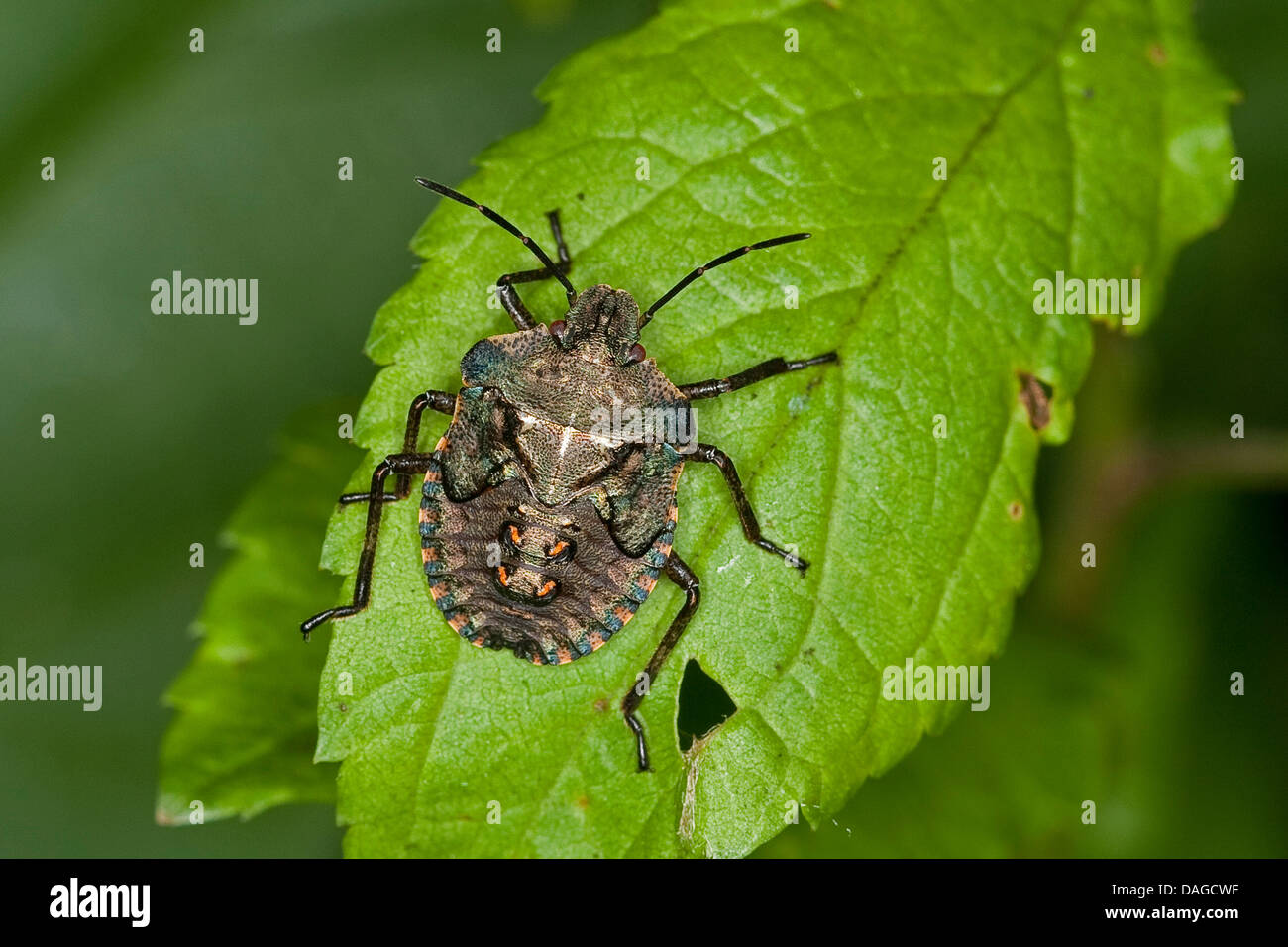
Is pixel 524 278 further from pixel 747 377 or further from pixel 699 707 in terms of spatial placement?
pixel 699 707

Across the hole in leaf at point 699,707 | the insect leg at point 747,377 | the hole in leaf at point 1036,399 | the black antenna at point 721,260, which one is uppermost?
the black antenna at point 721,260

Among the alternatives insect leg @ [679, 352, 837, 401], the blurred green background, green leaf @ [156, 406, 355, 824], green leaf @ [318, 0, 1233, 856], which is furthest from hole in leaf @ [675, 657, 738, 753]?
the blurred green background

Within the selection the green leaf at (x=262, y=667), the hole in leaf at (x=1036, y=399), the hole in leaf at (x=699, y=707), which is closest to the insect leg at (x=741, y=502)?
the hole in leaf at (x=699, y=707)

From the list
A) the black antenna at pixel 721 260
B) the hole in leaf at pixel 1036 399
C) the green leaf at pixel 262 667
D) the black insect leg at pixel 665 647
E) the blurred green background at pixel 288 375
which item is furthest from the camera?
the blurred green background at pixel 288 375

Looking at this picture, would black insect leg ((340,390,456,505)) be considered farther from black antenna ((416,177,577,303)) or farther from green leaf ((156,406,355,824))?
green leaf ((156,406,355,824))

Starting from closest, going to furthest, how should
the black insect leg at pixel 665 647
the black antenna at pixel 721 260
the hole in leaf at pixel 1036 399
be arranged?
the black insect leg at pixel 665 647, the black antenna at pixel 721 260, the hole in leaf at pixel 1036 399

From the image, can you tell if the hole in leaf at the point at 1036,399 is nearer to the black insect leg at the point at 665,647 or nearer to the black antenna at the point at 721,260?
the black antenna at the point at 721,260

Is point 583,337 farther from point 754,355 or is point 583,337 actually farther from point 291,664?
point 291,664
